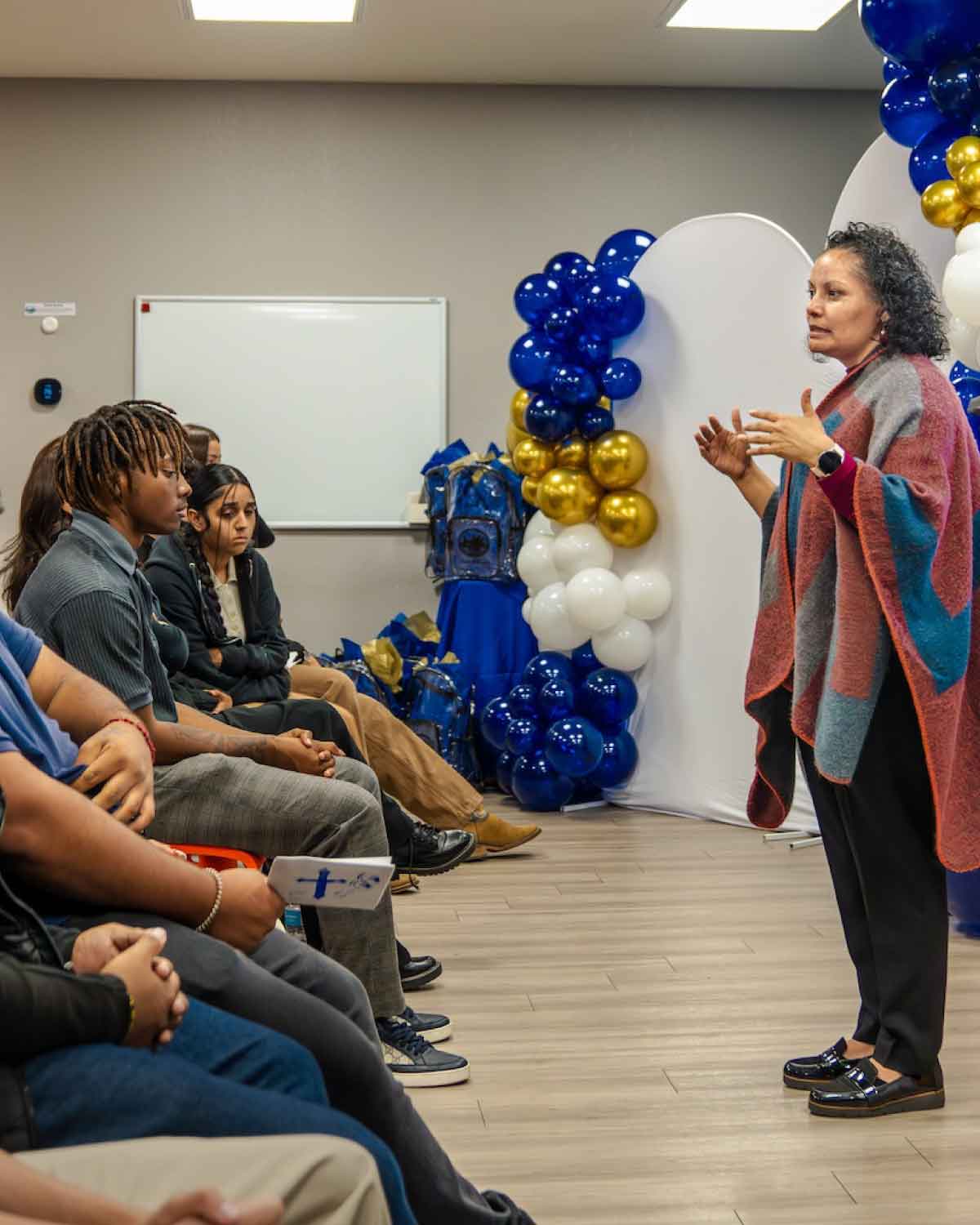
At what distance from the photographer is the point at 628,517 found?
17.8 feet

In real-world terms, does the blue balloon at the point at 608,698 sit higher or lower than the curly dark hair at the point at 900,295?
lower

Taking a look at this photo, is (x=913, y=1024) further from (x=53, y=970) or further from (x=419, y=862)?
(x=53, y=970)

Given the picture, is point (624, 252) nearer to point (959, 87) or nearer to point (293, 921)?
point (959, 87)

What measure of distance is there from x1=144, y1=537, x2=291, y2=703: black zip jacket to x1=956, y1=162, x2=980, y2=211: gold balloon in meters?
2.09

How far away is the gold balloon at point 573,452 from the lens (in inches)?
218

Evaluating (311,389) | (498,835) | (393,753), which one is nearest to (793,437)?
(393,753)

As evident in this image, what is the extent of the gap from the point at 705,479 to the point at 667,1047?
2768 mm

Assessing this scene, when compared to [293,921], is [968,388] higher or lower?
higher

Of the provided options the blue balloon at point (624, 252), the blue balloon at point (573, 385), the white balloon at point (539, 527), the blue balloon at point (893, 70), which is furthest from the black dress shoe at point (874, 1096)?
the blue balloon at point (624, 252)

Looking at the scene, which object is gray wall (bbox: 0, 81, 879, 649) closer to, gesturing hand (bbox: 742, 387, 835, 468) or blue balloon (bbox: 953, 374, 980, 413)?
blue balloon (bbox: 953, 374, 980, 413)

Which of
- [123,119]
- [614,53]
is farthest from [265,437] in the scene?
[614,53]

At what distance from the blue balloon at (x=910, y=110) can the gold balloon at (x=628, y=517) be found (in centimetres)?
173

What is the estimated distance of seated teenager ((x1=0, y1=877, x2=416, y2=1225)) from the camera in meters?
1.31

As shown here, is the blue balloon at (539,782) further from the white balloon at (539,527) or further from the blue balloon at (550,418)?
the blue balloon at (550,418)
